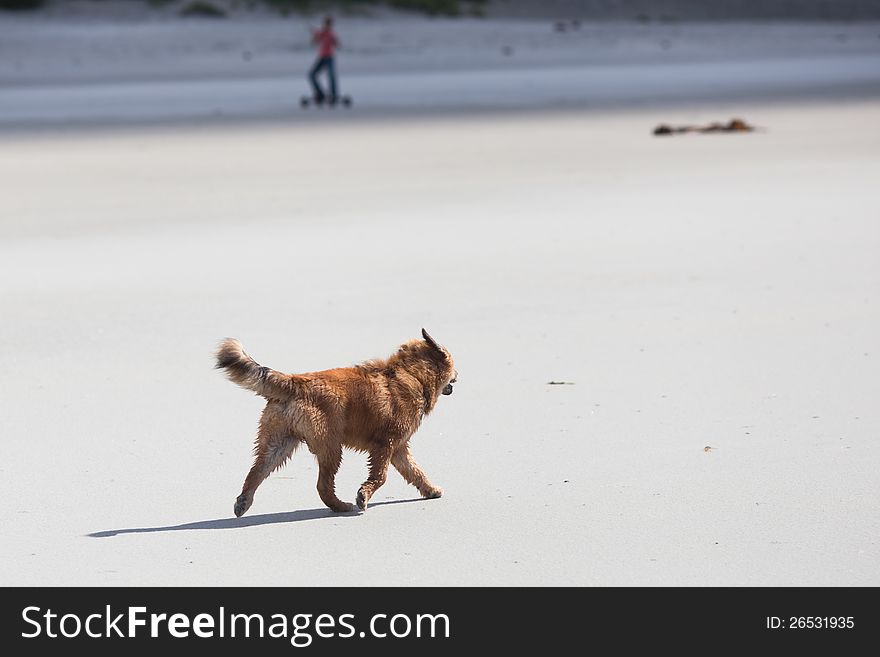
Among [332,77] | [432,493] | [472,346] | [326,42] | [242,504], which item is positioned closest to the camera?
[242,504]

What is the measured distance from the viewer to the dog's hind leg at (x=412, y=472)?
6.77m

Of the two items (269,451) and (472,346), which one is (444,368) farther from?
(472,346)

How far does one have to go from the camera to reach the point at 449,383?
6773 mm

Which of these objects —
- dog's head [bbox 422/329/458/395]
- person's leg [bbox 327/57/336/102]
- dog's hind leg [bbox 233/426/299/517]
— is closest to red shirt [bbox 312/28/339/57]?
person's leg [bbox 327/57/336/102]

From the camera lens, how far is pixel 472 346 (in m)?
10.2

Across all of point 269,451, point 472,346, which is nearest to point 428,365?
point 269,451

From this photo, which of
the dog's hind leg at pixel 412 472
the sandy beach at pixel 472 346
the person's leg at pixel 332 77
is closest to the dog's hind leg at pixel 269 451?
the sandy beach at pixel 472 346

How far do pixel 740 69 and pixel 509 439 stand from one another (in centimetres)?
3484

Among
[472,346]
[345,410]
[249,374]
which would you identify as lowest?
[472,346]

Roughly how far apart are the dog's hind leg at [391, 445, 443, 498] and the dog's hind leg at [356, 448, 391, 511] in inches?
5.4

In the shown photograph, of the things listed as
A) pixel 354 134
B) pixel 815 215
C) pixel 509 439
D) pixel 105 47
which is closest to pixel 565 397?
pixel 509 439

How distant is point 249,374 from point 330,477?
68 cm

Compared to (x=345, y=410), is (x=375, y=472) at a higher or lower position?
lower

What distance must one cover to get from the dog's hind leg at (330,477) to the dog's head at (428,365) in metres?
0.46
